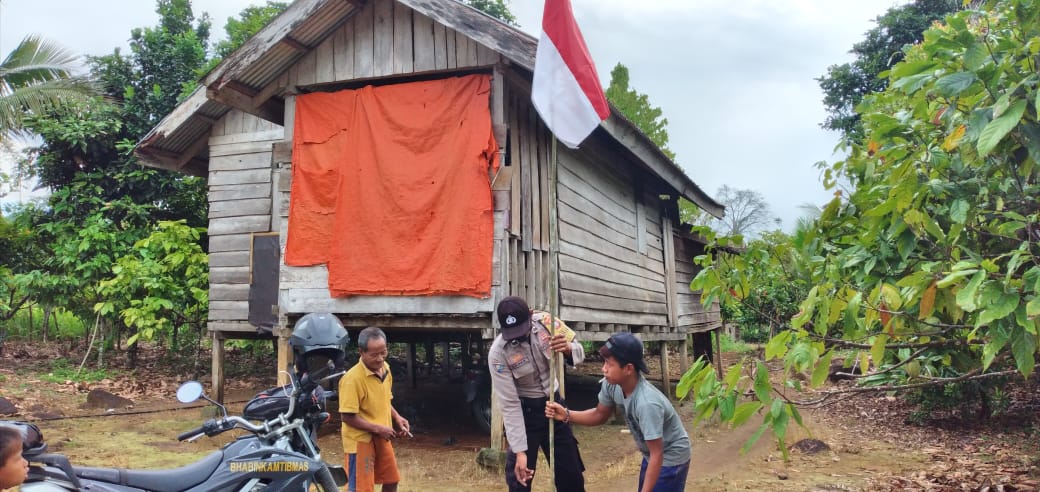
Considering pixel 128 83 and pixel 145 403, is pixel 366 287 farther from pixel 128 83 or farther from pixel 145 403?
pixel 128 83

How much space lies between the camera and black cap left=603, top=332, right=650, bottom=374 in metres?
3.67

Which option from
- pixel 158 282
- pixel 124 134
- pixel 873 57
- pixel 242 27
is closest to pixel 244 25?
pixel 242 27

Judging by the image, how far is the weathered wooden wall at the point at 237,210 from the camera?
10.7 metres

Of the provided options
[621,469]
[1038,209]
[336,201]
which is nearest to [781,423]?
[1038,209]

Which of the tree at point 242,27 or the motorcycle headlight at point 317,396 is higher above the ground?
the tree at point 242,27

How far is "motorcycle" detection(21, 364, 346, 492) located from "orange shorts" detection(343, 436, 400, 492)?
848 mm

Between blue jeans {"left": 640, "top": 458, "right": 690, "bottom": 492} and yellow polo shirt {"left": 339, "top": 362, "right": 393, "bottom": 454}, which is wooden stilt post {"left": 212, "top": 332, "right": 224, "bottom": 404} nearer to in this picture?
yellow polo shirt {"left": 339, "top": 362, "right": 393, "bottom": 454}

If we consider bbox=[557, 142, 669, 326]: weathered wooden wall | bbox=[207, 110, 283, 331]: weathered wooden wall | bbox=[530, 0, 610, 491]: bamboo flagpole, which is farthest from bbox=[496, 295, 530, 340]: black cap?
bbox=[207, 110, 283, 331]: weathered wooden wall

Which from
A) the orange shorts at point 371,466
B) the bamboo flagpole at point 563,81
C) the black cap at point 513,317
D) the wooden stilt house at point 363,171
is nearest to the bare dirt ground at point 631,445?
the wooden stilt house at point 363,171

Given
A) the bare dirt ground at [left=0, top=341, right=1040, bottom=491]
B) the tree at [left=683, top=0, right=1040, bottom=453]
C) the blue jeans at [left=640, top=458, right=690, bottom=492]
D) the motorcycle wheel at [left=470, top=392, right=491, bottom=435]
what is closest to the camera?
the tree at [left=683, top=0, right=1040, bottom=453]

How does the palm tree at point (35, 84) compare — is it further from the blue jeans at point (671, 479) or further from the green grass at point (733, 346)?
the green grass at point (733, 346)

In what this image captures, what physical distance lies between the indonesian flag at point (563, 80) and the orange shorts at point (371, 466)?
2429 mm

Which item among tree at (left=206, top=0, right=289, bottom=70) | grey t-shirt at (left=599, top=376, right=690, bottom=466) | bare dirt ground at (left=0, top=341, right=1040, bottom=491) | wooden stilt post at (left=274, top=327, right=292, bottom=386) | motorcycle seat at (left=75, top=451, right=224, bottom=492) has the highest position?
tree at (left=206, top=0, right=289, bottom=70)

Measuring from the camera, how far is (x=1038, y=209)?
11.0 feet
